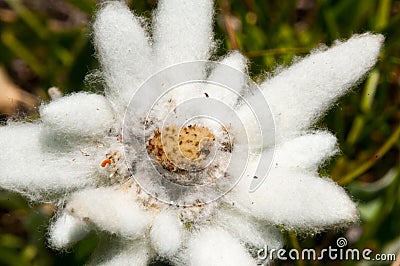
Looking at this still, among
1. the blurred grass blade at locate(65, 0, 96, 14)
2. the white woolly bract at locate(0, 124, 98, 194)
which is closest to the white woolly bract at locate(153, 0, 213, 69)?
the white woolly bract at locate(0, 124, 98, 194)

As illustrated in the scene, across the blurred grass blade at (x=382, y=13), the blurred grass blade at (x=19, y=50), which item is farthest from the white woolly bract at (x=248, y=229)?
the blurred grass blade at (x=19, y=50)

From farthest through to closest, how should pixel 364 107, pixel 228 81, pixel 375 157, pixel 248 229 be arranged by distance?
pixel 364 107 → pixel 375 157 → pixel 228 81 → pixel 248 229

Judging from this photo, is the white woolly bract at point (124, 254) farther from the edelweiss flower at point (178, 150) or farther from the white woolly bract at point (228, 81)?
the white woolly bract at point (228, 81)

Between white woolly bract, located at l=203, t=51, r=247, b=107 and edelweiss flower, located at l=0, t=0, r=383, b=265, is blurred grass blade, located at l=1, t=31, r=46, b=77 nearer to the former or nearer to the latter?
edelweiss flower, located at l=0, t=0, r=383, b=265

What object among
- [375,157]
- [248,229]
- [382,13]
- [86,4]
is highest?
[382,13]

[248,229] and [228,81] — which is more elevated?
[228,81]

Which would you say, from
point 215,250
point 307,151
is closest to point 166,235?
point 215,250

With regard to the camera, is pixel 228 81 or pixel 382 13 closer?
pixel 228 81

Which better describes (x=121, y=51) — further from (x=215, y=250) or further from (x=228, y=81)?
(x=215, y=250)
